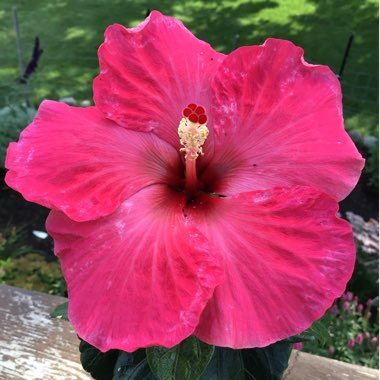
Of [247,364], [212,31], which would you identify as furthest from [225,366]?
[212,31]

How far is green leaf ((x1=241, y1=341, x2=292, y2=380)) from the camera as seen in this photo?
25.5 inches

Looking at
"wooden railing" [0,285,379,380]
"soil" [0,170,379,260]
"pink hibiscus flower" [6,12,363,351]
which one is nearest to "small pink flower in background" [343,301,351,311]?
"wooden railing" [0,285,379,380]

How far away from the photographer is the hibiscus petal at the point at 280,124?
21.6 inches

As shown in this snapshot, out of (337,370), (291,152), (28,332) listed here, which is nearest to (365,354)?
(337,370)

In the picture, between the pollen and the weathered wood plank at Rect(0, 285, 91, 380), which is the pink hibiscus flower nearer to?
the pollen

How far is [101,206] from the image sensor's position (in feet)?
1.69

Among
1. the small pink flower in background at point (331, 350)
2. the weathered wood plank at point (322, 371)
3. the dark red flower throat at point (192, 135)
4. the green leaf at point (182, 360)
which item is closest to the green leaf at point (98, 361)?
the green leaf at point (182, 360)

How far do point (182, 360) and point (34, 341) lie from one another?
18.2 inches

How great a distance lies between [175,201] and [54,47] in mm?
3393

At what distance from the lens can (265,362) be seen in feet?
2.13

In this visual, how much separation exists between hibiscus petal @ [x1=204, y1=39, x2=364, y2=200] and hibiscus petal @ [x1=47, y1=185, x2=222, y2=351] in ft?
0.35

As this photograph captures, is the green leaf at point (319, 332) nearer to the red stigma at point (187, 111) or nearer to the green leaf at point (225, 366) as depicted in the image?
the green leaf at point (225, 366)

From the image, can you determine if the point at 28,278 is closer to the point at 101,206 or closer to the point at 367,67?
the point at 101,206

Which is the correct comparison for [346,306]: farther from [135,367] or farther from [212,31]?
[212,31]
